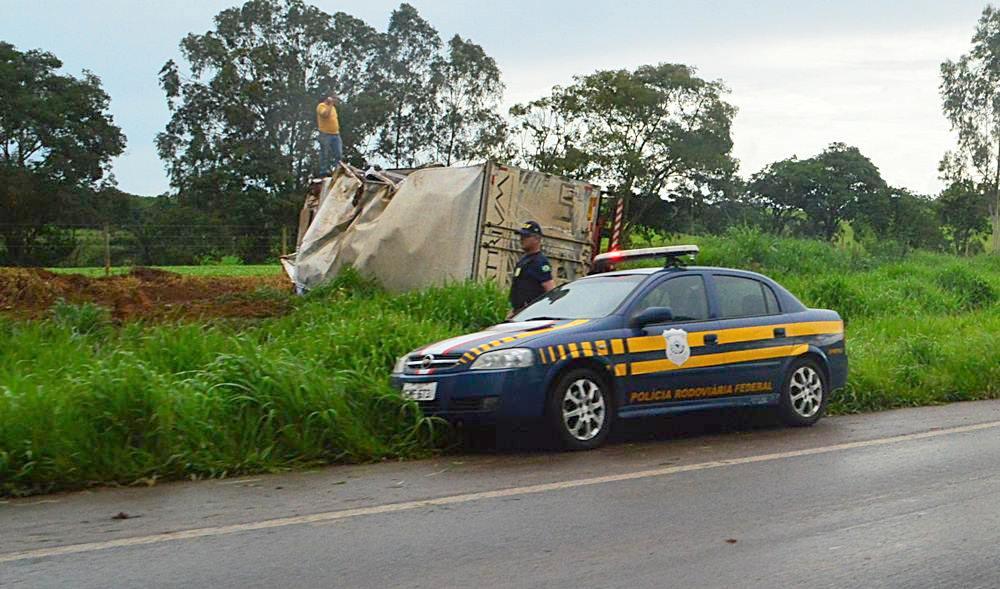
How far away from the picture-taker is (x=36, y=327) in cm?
1074

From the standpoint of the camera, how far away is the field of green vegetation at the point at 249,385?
7.89m

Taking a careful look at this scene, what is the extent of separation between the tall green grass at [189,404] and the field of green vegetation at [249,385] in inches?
0.5

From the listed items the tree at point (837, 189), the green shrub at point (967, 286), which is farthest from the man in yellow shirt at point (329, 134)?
the tree at point (837, 189)

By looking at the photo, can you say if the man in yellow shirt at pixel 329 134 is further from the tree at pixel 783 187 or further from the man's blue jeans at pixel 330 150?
the tree at pixel 783 187

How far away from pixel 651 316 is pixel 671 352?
383mm

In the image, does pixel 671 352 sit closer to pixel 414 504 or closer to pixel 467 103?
pixel 414 504

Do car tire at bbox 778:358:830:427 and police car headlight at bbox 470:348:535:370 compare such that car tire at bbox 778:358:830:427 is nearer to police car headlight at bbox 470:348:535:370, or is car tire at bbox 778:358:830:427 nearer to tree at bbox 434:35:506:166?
police car headlight at bbox 470:348:535:370

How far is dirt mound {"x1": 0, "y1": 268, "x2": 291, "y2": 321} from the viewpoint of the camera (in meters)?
14.9

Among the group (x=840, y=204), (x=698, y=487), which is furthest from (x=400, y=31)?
(x=698, y=487)

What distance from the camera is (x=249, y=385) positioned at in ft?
29.5

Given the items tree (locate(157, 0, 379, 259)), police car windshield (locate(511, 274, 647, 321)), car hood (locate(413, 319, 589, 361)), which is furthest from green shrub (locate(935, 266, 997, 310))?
tree (locate(157, 0, 379, 259))

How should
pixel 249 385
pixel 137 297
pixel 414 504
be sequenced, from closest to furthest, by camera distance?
pixel 414 504
pixel 249 385
pixel 137 297

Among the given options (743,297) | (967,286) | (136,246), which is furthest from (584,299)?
(136,246)

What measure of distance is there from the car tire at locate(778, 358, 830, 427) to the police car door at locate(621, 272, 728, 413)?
33.0 inches
